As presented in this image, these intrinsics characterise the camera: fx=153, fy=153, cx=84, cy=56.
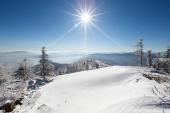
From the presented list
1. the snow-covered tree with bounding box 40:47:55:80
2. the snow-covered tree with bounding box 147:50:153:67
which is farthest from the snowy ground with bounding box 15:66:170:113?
the snow-covered tree with bounding box 147:50:153:67

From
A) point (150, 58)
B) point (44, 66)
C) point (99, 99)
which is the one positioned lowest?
point (99, 99)

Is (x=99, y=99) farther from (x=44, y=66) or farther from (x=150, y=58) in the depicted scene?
(x=150, y=58)

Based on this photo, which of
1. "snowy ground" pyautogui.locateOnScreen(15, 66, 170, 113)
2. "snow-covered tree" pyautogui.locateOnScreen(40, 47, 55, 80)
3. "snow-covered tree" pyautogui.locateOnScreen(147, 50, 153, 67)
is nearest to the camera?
"snowy ground" pyautogui.locateOnScreen(15, 66, 170, 113)

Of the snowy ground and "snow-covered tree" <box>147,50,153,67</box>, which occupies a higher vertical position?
"snow-covered tree" <box>147,50,153,67</box>

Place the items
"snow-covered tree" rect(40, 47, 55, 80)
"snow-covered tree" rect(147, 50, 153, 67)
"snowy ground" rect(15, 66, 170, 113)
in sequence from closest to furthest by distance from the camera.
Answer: "snowy ground" rect(15, 66, 170, 113) → "snow-covered tree" rect(40, 47, 55, 80) → "snow-covered tree" rect(147, 50, 153, 67)

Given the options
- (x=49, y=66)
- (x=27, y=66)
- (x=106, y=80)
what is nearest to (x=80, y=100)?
(x=106, y=80)

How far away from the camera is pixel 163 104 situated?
912 centimetres

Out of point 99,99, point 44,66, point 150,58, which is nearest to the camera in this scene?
point 99,99

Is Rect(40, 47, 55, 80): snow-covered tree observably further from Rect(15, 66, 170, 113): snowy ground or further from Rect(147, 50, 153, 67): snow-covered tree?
Rect(147, 50, 153, 67): snow-covered tree

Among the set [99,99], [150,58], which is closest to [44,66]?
[99,99]

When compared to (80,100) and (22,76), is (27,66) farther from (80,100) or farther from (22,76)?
(80,100)

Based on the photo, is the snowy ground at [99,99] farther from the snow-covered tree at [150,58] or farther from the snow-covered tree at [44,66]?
the snow-covered tree at [150,58]

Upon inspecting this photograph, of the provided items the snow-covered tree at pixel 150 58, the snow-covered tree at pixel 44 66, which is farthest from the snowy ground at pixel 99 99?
the snow-covered tree at pixel 150 58

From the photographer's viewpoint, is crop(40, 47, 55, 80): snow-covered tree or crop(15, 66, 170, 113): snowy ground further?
crop(40, 47, 55, 80): snow-covered tree
